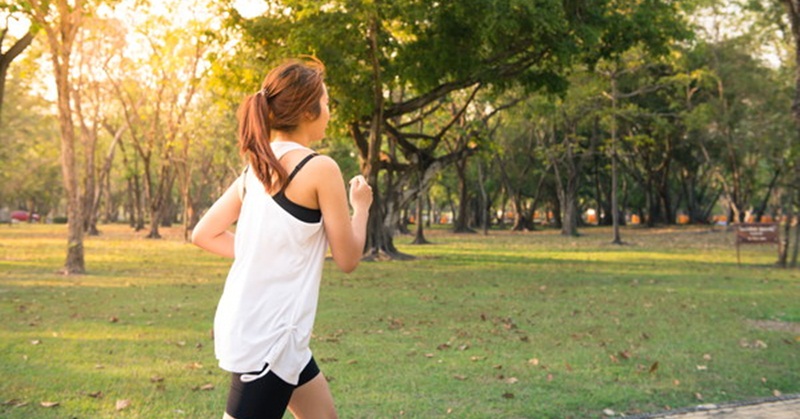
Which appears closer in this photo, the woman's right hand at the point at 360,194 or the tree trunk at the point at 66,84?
the woman's right hand at the point at 360,194

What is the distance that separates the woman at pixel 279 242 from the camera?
8.26 feet

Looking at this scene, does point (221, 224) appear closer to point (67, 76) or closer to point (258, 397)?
point (258, 397)

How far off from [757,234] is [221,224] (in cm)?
2184

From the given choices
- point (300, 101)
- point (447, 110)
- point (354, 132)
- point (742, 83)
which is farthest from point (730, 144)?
point (300, 101)

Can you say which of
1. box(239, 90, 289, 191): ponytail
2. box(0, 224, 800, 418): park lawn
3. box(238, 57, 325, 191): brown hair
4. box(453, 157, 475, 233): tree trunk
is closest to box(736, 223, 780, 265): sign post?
box(0, 224, 800, 418): park lawn

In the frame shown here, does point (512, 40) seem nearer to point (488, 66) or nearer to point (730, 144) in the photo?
point (488, 66)

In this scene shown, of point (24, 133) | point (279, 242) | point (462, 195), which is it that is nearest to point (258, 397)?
point (279, 242)

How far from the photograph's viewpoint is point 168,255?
26.8 meters

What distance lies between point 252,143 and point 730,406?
5.01 m

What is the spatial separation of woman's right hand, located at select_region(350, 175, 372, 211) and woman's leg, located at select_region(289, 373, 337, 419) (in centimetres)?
64

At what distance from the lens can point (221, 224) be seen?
9.61 ft

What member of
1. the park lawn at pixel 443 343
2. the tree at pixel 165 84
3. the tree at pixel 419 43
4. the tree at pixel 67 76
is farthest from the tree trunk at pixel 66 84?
the tree at pixel 165 84

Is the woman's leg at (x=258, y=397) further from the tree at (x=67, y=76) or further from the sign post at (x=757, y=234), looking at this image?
the sign post at (x=757, y=234)

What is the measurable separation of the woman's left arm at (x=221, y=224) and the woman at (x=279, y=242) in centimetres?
16
